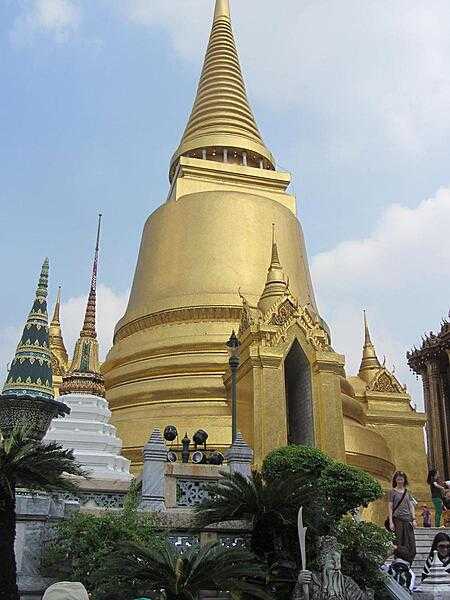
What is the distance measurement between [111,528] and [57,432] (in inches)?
193

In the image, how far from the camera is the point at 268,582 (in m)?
7.14

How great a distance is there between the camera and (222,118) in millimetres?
23984

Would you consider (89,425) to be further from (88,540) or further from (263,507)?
(263,507)

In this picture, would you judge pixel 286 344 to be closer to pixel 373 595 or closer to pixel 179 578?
pixel 373 595

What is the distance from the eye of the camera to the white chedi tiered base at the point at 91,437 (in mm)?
11422

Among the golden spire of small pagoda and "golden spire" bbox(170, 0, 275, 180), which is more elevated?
"golden spire" bbox(170, 0, 275, 180)

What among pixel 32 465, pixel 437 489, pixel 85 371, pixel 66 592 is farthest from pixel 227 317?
pixel 66 592

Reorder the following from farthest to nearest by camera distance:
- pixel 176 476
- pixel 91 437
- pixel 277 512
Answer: pixel 91 437 < pixel 176 476 < pixel 277 512

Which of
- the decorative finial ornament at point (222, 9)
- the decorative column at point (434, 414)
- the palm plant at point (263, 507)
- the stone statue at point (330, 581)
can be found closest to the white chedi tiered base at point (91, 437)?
the palm plant at point (263, 507)

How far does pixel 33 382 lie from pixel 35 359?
1.26 feet

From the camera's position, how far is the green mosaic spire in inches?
334

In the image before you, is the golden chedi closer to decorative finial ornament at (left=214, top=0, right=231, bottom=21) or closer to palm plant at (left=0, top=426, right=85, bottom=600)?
decorative finial ornament at (left=214, top=0, right=231, bottom=21)

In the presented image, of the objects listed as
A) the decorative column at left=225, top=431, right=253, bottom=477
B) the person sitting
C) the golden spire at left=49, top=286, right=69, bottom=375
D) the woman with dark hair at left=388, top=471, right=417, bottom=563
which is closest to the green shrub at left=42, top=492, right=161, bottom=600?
the decorative column at left=225, top=431, right=253, bottom=477

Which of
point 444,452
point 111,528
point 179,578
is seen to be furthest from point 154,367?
point 444,452
